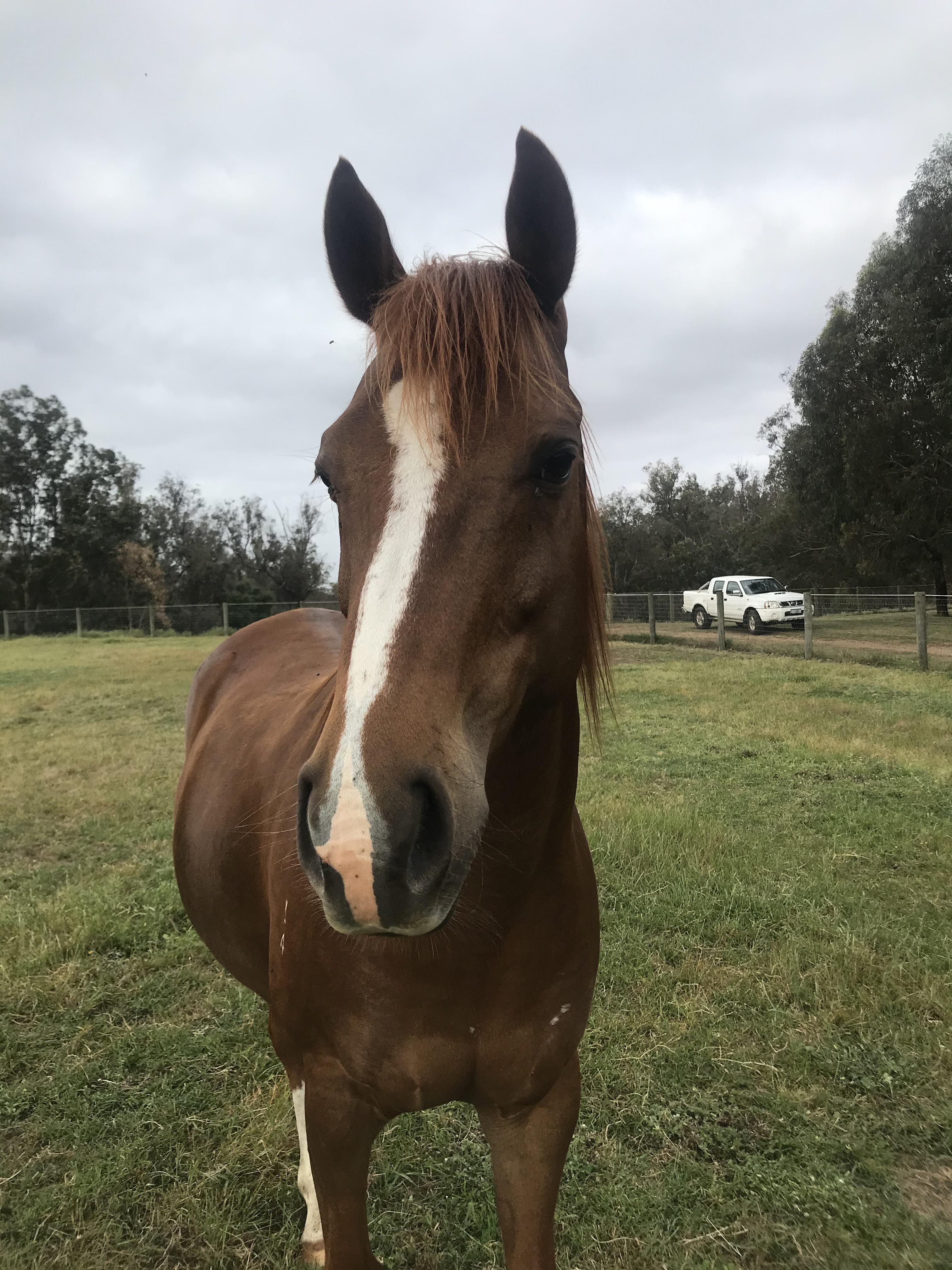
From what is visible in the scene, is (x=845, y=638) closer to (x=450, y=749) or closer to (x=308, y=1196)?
(x=308, y=1196)

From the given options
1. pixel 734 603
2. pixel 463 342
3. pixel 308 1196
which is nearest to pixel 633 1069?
pixel 308 1196

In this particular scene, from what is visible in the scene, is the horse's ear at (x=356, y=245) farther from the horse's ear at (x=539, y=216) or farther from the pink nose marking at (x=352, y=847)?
the pink nose marking at (x=352, y=847)

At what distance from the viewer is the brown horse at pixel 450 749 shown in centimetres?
101

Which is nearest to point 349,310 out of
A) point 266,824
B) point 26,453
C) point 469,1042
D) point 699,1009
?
point 266,824

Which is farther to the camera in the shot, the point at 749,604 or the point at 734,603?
the point at 734,603

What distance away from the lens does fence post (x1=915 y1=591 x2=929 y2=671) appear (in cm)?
1213

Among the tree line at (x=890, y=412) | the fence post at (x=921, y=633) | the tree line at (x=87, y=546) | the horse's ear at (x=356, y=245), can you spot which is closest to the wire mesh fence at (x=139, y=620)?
the tree line at (x=87, y=546)

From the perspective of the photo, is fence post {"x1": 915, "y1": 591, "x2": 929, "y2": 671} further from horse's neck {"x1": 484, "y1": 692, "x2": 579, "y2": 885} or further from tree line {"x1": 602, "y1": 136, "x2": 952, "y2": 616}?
horse's neck {"x1": 484, "y1": 692, "x2": 579, "y2": 885}

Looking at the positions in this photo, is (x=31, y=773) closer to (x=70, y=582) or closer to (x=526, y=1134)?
(x=526, y=1134)

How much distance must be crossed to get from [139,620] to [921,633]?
31.2m

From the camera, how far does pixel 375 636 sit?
1088 millimetres

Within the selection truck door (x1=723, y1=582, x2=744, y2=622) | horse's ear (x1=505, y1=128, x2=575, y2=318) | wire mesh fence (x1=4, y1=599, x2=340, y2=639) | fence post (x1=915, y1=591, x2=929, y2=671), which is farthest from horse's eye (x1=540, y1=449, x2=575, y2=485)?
wire mesh fence (x1=4, y1=599, x2=340, y2=639)

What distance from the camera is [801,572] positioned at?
34.1 m

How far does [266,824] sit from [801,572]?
36.0 meters
